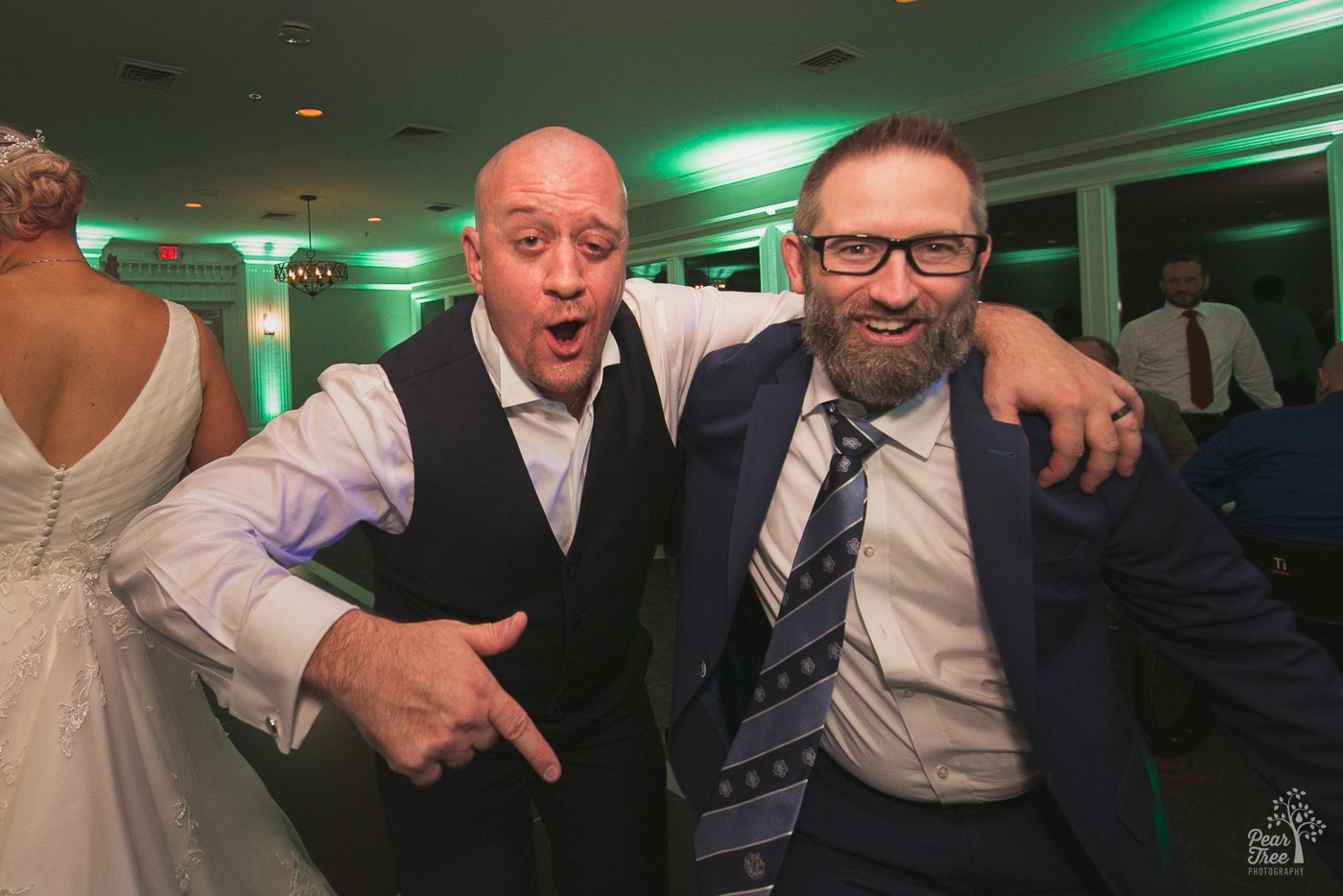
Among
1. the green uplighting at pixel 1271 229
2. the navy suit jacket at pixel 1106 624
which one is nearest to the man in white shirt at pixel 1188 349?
the green uplighting at pixel 1271 229

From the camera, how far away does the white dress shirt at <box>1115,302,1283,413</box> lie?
16.3ft

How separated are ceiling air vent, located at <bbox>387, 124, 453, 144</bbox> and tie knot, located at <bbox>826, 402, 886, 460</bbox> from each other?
6.28 m

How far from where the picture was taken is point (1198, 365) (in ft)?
16.4

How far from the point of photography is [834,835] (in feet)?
4.08

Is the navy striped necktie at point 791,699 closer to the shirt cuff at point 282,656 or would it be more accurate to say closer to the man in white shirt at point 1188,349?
the shirt cuff at point 282,656

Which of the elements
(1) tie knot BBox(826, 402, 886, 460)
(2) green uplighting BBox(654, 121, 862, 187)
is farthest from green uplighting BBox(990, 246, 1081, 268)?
(1) tie knot BBox(826, 402, 886, 460)

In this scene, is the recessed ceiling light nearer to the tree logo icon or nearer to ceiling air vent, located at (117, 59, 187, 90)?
ceiling air vent, located at (117, 59, 187, 90)

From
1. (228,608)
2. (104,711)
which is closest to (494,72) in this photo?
(104,711)

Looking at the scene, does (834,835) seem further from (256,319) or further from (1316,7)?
(256,319)

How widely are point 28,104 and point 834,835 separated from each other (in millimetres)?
7321

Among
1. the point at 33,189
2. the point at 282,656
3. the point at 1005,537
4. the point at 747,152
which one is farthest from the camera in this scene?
the point at 747,152

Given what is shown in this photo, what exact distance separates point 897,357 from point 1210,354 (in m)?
4.80

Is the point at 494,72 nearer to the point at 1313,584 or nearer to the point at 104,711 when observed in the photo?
the point at 104,711

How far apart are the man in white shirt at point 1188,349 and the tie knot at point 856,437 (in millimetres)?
4704
